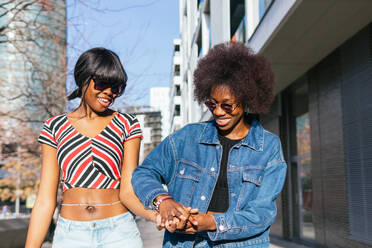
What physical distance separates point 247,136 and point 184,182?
466mm

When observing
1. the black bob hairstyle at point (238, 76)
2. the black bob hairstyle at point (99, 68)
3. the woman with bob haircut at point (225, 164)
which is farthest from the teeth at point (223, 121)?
the black bob hairstyle at point (99, 68)

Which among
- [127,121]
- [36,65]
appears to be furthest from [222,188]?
[36,65]

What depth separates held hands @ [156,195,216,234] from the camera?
2027 mm

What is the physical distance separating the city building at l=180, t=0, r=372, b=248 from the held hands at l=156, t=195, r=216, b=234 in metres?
4.95

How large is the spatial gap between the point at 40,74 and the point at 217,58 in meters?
9.36

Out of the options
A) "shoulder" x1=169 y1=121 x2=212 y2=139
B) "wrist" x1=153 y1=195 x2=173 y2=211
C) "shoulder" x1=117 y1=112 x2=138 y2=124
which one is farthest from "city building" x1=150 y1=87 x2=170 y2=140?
"wrist" x1=153 y1=195 x2=173 y2=211

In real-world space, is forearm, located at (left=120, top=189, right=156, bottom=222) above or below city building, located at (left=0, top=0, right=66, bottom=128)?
below

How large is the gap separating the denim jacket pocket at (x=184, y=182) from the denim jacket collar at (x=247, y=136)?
0.61ft

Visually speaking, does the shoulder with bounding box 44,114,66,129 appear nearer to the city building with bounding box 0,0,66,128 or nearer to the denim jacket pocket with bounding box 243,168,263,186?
the denim jacket pocket with bounding box 243,168,263,186

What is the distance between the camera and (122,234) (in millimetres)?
2572

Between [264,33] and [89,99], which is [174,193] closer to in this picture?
[89,99]

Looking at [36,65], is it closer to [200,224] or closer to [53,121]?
[53,121]

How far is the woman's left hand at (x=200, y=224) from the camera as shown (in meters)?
2.09

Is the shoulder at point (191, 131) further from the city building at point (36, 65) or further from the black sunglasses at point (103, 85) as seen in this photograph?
the city building at point (36, 65)
